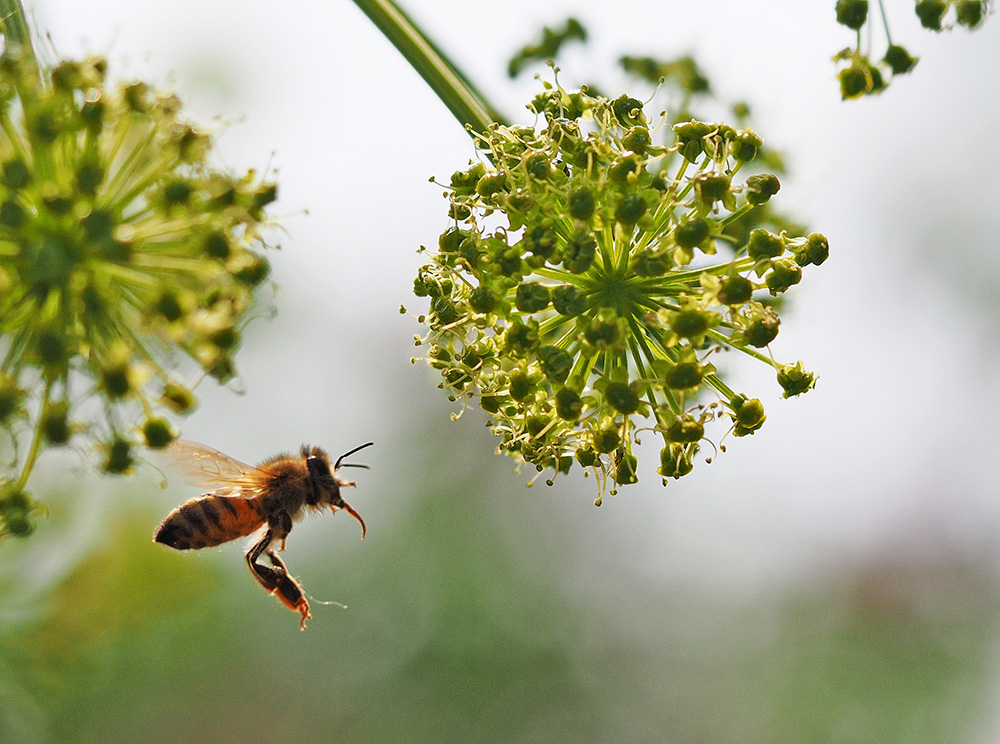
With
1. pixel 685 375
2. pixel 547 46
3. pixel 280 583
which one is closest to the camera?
pixel 685 375

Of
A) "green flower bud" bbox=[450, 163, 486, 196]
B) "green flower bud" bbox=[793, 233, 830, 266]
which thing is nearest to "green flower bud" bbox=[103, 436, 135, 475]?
"green flower bud" bbox=[450, 163, 486, 196]

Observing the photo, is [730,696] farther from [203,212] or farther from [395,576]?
[203,212]

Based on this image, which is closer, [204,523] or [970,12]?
[970,12]

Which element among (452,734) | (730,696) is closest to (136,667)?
(452,734)

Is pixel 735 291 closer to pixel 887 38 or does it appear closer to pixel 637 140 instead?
pixel 637 140

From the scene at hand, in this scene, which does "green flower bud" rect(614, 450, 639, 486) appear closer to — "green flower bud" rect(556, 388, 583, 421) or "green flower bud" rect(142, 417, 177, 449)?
"green flower bud" rect(556, 388, 583, 421)

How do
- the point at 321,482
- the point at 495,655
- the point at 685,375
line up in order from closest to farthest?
the point at 685,375, the point at 321,482, the point at 495,655

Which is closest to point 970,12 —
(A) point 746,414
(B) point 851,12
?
(B) point 851,12
